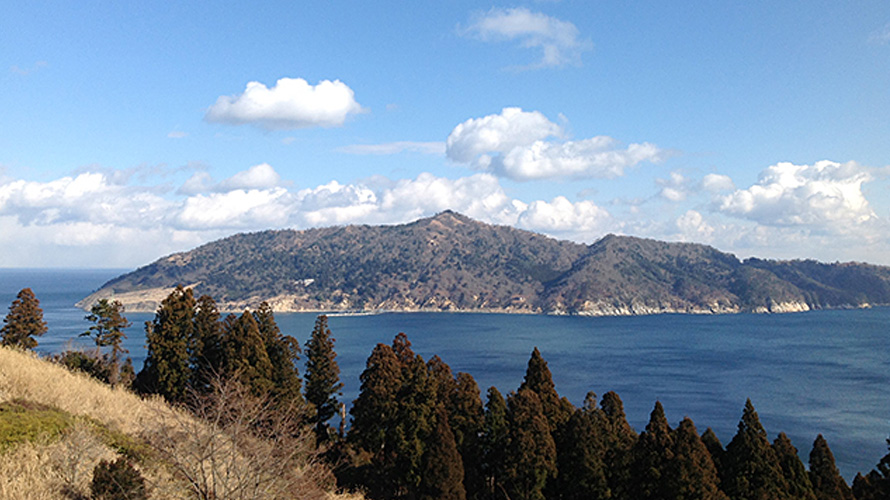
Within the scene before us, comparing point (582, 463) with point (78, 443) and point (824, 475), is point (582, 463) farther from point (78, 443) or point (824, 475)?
point (78, 443)

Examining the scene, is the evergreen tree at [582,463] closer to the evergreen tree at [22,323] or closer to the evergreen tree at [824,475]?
the evergreen tree at [824,475]

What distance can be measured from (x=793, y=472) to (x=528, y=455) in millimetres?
11627

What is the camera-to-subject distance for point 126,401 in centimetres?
2066

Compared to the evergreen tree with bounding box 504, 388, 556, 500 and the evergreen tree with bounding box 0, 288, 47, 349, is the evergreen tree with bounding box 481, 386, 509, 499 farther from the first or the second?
the evergreen tree with bounding box 0, 288, 47, 349

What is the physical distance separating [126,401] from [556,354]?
97.9 meters

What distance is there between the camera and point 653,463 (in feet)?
83.4

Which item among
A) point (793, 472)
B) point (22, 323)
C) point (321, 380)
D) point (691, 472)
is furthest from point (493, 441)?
point (22, 323)

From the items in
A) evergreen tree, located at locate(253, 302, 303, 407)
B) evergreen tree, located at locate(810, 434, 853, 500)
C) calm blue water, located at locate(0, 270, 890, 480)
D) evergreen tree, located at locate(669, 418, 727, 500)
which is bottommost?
calm blue water, located at locate(0, 270, 890, 480)

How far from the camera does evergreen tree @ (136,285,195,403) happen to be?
35312 millimetres

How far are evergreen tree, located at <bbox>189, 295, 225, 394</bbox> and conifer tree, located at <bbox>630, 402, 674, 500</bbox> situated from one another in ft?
75.9

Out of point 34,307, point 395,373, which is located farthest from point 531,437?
point 34,307

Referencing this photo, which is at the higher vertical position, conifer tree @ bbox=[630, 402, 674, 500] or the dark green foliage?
the dark green foliage

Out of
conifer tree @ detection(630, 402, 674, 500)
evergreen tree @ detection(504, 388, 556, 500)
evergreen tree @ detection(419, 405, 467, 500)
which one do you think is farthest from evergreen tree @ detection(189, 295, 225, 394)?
conifer tree @ detection(630, 402, 674, 500)

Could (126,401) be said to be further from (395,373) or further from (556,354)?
(556,354)
